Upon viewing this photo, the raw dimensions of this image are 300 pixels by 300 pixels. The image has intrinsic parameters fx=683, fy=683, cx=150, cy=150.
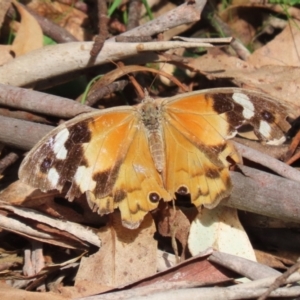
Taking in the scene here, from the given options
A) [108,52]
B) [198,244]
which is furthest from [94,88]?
[198,244]

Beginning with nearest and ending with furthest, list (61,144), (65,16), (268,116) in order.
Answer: (61,144) → (268,116) → (65,16)

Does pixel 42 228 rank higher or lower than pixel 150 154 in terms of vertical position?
lower

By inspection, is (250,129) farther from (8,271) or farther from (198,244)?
(8,271)

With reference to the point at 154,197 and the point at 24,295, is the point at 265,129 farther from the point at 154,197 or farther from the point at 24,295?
the point at 24,295

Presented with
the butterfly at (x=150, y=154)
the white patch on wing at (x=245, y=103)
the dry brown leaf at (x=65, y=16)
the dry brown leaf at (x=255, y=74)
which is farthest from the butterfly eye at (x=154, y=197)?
the dry brown leaf at (x=65, y=16)

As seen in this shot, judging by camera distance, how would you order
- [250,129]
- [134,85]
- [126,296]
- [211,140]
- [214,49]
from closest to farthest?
[126,296], [211,140], [250,129], [134,85], [214,49]

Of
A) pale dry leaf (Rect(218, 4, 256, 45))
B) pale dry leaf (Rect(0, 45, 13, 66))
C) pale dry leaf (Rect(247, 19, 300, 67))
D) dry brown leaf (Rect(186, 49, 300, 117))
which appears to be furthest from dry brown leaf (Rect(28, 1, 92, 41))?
pale dry leaf (Rect(247, 19, 300, 67))

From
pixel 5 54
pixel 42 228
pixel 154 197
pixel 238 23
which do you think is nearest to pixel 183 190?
pixel 154 197

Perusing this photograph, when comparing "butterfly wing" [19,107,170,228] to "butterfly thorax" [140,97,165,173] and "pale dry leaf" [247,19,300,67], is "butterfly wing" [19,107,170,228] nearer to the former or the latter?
"butterfly thorax" [140,97,165,173]
